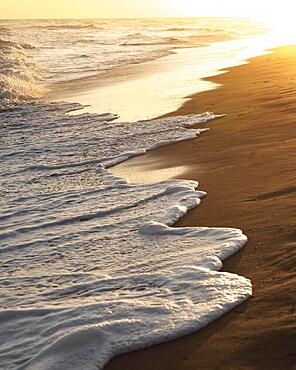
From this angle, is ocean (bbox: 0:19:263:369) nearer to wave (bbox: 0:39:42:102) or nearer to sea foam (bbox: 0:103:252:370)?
sea foam (bbox: 0:103:252:370)

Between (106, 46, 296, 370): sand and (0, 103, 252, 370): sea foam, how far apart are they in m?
0.11

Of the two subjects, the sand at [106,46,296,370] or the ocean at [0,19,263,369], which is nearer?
the sand at [106,46,296,370]

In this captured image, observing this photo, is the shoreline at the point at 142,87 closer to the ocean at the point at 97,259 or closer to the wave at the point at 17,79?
the wave at the point at 17,79

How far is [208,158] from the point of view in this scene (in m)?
6.42

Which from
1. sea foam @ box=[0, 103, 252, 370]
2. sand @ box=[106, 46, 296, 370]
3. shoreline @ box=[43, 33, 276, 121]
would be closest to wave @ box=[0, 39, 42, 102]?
shoreline @ box=[43, 33, 276, 121]

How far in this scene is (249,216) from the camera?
4254 millimetres

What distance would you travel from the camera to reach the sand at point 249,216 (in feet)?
8.53

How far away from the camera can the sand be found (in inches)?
102

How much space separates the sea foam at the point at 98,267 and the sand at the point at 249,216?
11 cm

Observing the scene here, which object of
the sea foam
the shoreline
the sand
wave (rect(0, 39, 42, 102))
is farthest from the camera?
wave (rect(0, 39, 42, 102))

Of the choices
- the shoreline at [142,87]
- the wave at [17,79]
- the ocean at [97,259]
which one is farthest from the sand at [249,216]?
the wave at [17,79]

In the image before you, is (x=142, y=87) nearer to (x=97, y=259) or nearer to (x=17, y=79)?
(x=17, y=79)

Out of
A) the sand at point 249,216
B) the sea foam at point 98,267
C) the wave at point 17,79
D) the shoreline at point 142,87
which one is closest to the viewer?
the sand at point 249,216

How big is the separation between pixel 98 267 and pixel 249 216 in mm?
1241
